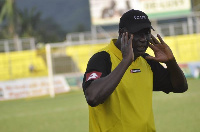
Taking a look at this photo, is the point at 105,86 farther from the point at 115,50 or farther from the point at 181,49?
the point at 181,49

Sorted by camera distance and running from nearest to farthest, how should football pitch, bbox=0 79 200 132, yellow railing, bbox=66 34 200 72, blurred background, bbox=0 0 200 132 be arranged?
football pitch, bbox=0 79 200 132
blurred background, bbox=0 0 200 132
yellow railing, bbox=66 34 200 72

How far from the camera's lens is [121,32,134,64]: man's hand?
3.72 metres

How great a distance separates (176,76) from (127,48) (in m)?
0.74

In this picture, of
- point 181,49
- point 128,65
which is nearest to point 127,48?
point 128,65

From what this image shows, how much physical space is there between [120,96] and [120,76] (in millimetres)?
356

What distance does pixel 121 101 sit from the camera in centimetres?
396

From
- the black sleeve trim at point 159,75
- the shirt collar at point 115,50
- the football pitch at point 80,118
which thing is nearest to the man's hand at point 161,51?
the black sleeve trim at point 159,75

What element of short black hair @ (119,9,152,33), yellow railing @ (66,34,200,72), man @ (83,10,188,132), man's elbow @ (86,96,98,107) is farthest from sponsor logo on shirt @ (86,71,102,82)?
yellow railing @ (66,34,200,72)

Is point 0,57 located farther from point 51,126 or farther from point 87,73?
point 87,73

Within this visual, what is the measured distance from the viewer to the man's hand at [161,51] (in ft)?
13.7

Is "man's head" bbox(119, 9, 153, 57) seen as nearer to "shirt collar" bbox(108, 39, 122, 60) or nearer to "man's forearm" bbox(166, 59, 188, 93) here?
"shirt collar" bbox(108, 39, 122, 60)

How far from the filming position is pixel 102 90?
12.0 feet

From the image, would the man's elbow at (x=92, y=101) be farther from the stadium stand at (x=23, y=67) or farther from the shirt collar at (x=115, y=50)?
the stadium stand at (x=23, y=67)

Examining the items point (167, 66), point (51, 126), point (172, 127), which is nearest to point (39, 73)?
point (51, 126)
